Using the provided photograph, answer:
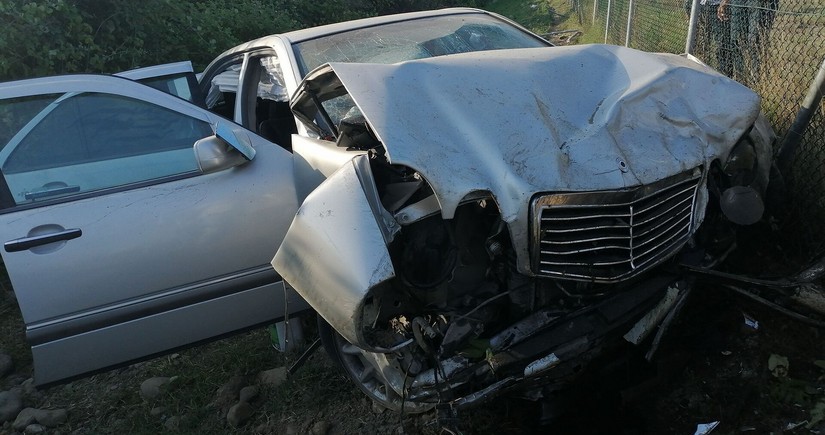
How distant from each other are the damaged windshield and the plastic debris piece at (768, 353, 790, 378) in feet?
7.12

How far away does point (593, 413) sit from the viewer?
2.60m

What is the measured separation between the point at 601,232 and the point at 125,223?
7.05ft

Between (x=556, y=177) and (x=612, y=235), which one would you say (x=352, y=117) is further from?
(x=612, y=235)

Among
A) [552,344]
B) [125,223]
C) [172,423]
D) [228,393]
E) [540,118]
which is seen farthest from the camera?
[228,393]

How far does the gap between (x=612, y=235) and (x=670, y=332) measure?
88 cm

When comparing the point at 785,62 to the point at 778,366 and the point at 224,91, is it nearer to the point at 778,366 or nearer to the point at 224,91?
the point at 778,366

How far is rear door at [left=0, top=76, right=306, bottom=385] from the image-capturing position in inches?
115

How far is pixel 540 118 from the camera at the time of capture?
2.40 meters

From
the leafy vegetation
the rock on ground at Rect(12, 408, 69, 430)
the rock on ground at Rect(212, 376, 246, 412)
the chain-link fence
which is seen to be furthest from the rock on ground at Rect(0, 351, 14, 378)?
the chain-link fence

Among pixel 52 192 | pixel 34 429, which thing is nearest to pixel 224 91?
pixel 52 192

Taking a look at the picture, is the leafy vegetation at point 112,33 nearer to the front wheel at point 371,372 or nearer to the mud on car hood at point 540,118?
the mud on car hood at point 540,118

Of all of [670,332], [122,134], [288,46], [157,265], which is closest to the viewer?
[670,332]

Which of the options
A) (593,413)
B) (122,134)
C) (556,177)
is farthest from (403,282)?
(122,134)

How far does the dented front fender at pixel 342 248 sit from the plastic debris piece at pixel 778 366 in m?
1.67
